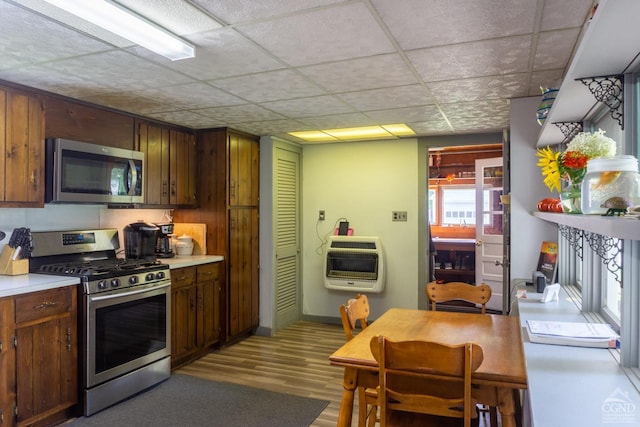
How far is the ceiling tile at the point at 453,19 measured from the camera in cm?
176

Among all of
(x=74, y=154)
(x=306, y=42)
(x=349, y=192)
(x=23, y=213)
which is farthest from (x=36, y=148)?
(x=349, y=192)

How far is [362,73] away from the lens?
2648 mm

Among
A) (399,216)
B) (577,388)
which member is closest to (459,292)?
(577,388)

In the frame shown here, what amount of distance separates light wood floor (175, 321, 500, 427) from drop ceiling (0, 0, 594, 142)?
222 cm

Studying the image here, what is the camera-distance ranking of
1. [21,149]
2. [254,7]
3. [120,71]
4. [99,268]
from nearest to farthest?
[254,7]
[120,71]
[21,149]
[99,268]

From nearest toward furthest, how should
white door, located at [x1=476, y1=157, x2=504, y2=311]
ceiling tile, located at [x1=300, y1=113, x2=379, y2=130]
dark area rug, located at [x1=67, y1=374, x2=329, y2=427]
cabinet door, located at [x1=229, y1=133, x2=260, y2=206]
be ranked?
dark area rug, located at [x1=67, y1=374, x2=329, y2=427]
ceiling tile, located at [x1=300, y1=113, x2=379, y2=130]
cabinet door, located at [x1=229, y1=133, x2=260, y2=206]
white door, located at [x1=476, y1=157, x2=504, y2=311]

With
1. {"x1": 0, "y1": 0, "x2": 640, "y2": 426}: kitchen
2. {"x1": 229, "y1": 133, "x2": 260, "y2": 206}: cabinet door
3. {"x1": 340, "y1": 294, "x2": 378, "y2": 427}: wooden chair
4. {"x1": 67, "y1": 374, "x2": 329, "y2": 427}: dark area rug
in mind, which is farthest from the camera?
{"x1": 0, "y1": 0, "x2": 640, "y2": 426}: kitchen

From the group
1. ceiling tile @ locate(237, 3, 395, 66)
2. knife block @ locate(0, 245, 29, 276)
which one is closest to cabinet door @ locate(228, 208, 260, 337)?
knife block @ locate(0, 245, 29, 276)

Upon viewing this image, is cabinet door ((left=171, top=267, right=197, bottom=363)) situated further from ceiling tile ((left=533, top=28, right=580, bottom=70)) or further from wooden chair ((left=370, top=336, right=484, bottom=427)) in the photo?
ceiling tile ((left=533, top=28, right=580, bottom=70))

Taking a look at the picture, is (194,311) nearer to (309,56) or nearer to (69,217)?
(69,217)

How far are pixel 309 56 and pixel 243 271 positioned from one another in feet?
9.38

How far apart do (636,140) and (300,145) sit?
14.1 ft

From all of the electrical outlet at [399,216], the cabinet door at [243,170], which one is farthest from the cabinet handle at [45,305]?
the electrical outlet at [399,216]

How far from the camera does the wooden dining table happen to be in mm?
1729
